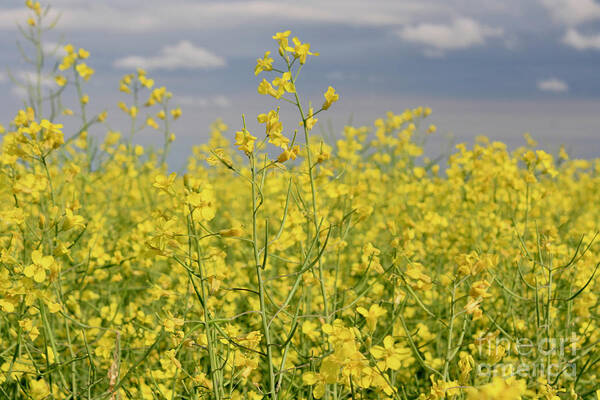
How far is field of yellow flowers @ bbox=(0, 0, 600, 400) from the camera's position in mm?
1430

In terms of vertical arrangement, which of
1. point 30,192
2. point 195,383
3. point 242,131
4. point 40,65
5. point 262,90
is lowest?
point 195,383

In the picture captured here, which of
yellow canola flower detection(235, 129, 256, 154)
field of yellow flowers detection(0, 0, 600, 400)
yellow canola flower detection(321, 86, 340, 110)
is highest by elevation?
yellow canola flower detection(321, 86, 340, 110)

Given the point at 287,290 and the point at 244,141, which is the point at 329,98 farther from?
the point at 287,290

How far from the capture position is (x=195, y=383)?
5.26ft

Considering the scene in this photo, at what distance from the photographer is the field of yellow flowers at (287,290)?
4.69 ft

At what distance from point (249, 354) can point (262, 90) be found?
79 centimetres

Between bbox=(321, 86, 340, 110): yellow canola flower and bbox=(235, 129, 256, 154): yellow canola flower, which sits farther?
bbox=(321, 86, 340, 110): yellow canola flower

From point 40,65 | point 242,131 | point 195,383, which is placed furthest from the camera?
point 40,65

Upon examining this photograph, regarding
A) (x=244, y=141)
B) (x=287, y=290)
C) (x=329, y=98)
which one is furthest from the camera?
(x=287, y=290)

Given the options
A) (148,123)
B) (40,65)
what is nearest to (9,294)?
(40,65)

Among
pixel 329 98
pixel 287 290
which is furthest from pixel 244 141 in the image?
pixel 287 290

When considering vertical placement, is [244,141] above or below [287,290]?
above

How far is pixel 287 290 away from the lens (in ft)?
9.66

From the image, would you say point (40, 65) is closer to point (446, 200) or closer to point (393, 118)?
point (446, 200)
